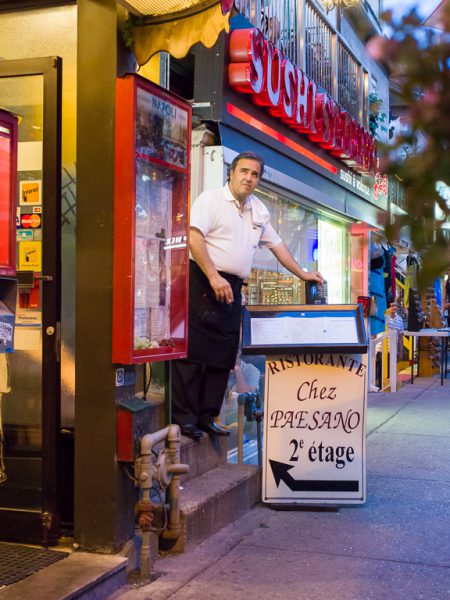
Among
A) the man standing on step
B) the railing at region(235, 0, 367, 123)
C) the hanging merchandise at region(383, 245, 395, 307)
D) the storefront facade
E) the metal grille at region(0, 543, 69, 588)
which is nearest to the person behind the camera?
the metal grille at region(0, 543, 69, 588)

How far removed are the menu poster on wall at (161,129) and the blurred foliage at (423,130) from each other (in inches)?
114

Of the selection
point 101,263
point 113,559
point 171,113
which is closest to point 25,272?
point 101,263

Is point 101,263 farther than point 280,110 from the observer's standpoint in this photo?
No

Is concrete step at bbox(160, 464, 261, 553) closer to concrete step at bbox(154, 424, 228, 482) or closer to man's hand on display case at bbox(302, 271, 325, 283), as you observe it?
concrete step at bbox(154, 424, 228, 482)

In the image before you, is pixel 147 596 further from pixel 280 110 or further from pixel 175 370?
pixel 280 110

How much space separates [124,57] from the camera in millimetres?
4379

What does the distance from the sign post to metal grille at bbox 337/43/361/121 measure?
7.14 m

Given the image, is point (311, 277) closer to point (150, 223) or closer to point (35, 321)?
point (150, 223)

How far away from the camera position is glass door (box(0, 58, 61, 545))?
4.49m

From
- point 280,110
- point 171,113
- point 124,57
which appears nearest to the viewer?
point 124,57

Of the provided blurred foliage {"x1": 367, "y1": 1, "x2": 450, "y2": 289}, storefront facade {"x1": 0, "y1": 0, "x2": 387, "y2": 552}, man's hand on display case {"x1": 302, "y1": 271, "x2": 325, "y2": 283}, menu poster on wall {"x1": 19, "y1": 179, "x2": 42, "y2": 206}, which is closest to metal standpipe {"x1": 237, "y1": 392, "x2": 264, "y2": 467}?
man's hand on display case {"x1": 302, "y1": 271, "x2": 325, "y2": 283}

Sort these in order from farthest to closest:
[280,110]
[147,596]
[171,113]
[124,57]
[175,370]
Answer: [280,110] < [175,370] < [171,113] < [124,57] < [147,596]

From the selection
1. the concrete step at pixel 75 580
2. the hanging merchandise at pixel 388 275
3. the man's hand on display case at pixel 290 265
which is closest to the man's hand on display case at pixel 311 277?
the man's hand on display case at pixel 290 265

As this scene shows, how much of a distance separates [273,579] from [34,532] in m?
1.28
